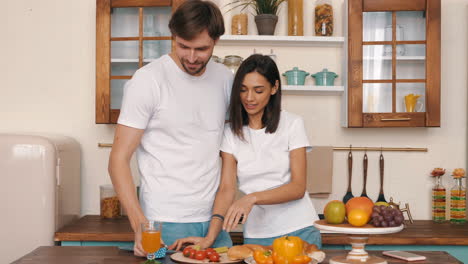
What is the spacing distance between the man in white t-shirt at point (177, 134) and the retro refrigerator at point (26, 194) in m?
1.03

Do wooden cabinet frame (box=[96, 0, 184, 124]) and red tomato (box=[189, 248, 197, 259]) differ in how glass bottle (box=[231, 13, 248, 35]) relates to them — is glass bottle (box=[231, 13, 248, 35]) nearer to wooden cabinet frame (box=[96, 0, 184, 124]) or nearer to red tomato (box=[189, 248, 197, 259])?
wooden cabinet frame (box=[96, 0, 184, 124])

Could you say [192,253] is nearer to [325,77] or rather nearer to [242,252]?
[242,252]

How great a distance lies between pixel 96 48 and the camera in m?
3.32

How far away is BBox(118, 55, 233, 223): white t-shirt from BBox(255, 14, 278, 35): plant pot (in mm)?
1260

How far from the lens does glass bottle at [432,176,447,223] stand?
3.43 m

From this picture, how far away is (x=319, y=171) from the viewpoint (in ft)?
11.4

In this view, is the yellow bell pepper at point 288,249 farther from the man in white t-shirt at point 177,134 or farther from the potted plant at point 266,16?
the potted plant at point 266,16

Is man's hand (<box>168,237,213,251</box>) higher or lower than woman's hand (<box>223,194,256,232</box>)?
lower

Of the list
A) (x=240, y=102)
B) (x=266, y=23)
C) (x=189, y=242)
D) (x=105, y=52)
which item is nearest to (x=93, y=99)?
(x=105, y=52)

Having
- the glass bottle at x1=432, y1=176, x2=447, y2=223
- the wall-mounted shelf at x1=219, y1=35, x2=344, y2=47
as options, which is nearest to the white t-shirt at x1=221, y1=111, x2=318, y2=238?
the wall-mounted shelf at x1=219, y1=35, x2=344, y2=47

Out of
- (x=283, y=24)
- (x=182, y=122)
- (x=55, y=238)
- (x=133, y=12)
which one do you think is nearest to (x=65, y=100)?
(x=133, y=12)

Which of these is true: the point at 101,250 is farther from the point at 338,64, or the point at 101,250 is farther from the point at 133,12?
the point at 338,64

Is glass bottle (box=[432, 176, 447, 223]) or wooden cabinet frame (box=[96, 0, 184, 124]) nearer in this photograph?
wooden cabinet frame (box=[96, 0, 184, 124])

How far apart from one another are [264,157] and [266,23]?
1289 millimetres
